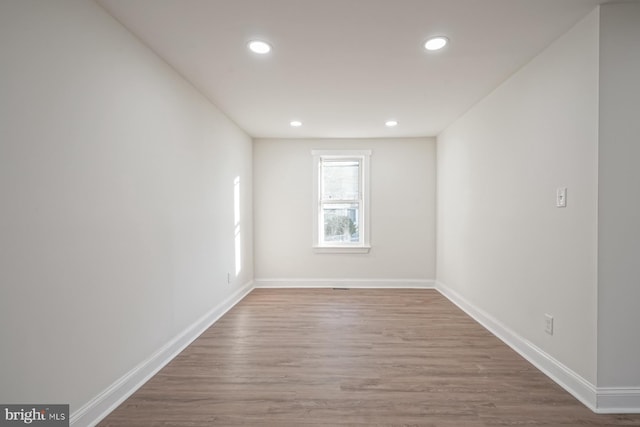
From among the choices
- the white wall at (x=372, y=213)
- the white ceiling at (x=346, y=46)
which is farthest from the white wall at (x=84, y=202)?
the white wall at (x=372, y=213)

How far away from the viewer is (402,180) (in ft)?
17.0

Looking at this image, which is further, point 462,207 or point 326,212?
point 326,212

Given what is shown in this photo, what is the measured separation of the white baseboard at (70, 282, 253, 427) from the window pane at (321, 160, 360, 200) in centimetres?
276

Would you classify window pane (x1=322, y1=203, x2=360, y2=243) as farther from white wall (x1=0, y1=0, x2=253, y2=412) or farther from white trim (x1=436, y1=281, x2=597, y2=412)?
white wall (x1=0, y1=0, x2=253, y2=412)

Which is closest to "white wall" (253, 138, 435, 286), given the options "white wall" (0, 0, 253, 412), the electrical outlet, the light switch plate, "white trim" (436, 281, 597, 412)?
"white trim" (436, 281, 597, 412)

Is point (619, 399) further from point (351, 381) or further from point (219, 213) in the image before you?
point (219, 213)

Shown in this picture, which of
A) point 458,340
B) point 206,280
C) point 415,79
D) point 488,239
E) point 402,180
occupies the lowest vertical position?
point 458,340

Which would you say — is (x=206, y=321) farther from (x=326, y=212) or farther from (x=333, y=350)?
(x=326, y=212)

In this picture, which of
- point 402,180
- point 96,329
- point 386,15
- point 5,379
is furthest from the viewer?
point 402,180

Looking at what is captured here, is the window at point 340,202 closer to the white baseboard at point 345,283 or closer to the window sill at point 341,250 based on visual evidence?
the window sill at point 341,250

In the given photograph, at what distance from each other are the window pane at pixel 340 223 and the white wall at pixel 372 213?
286 millimetres

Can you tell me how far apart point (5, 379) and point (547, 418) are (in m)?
2.76

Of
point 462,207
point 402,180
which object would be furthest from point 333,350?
point 402,180

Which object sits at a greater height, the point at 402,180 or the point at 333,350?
the point at 402,180
